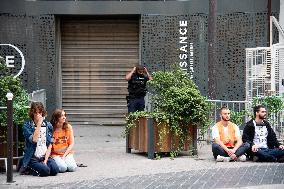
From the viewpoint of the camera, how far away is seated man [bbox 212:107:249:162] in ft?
40.9

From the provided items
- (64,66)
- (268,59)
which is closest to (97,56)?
(64,66)

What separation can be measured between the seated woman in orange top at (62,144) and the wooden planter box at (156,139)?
1771 mm

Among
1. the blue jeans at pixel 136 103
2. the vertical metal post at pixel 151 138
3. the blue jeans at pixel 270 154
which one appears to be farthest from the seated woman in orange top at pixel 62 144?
the blue jeans at pixel 136 103

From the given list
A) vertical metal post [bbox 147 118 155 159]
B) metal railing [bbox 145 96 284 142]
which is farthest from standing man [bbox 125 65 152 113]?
vertical metal post [bbox 147 118 155 159]

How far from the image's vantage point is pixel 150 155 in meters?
13.0

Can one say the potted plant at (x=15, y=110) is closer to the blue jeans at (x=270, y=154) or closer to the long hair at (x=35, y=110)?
the long hair at (x=35, y=110)

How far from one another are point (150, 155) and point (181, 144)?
674 millimetres

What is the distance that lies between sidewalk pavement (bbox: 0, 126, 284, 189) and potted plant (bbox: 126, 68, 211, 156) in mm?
327

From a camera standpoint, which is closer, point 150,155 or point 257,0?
point 150,155

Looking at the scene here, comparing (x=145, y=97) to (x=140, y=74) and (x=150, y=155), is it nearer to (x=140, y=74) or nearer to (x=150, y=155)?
(x=140, y=74)

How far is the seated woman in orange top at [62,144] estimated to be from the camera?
1156cm

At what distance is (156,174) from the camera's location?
11.0 metres

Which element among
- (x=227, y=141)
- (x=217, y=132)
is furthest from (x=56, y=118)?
(x=227, y=141)

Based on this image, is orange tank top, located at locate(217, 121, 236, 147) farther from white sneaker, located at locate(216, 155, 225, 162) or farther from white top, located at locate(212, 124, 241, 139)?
white sneaker, located at locate(216, 155, 225, 162)
